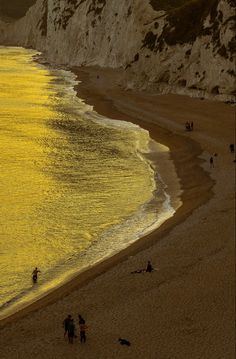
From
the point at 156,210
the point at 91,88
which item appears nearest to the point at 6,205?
the point at 156,210

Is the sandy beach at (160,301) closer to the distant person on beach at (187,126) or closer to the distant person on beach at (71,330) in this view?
the distant person on beach at (71,330)

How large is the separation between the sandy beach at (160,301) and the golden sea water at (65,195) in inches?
69.2

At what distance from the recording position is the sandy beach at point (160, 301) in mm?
19328

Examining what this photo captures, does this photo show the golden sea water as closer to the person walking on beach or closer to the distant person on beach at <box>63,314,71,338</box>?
the distant person on beach at <box>63,314,71,338</box>

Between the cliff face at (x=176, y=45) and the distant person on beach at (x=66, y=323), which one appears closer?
the distant person on beach at (x=66, y=323)

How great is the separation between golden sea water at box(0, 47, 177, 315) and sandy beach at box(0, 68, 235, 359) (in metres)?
1.76

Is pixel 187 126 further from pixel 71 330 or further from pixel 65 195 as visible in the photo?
pixel 71 330

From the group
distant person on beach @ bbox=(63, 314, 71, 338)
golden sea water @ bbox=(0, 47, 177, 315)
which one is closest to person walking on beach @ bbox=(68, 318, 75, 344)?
distant person on beach @ bbox=(63, 314, 71, 338)

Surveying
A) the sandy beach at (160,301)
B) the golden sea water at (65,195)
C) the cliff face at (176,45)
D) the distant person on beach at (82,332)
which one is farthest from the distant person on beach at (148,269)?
the cliff face at (176,45)

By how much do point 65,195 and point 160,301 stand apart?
16210mm

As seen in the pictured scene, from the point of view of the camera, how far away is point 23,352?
19.0 metres

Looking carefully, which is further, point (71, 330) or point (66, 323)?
point (66, 323)

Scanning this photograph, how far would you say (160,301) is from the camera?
73.4ft

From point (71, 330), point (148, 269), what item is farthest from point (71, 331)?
point (148, 269)
